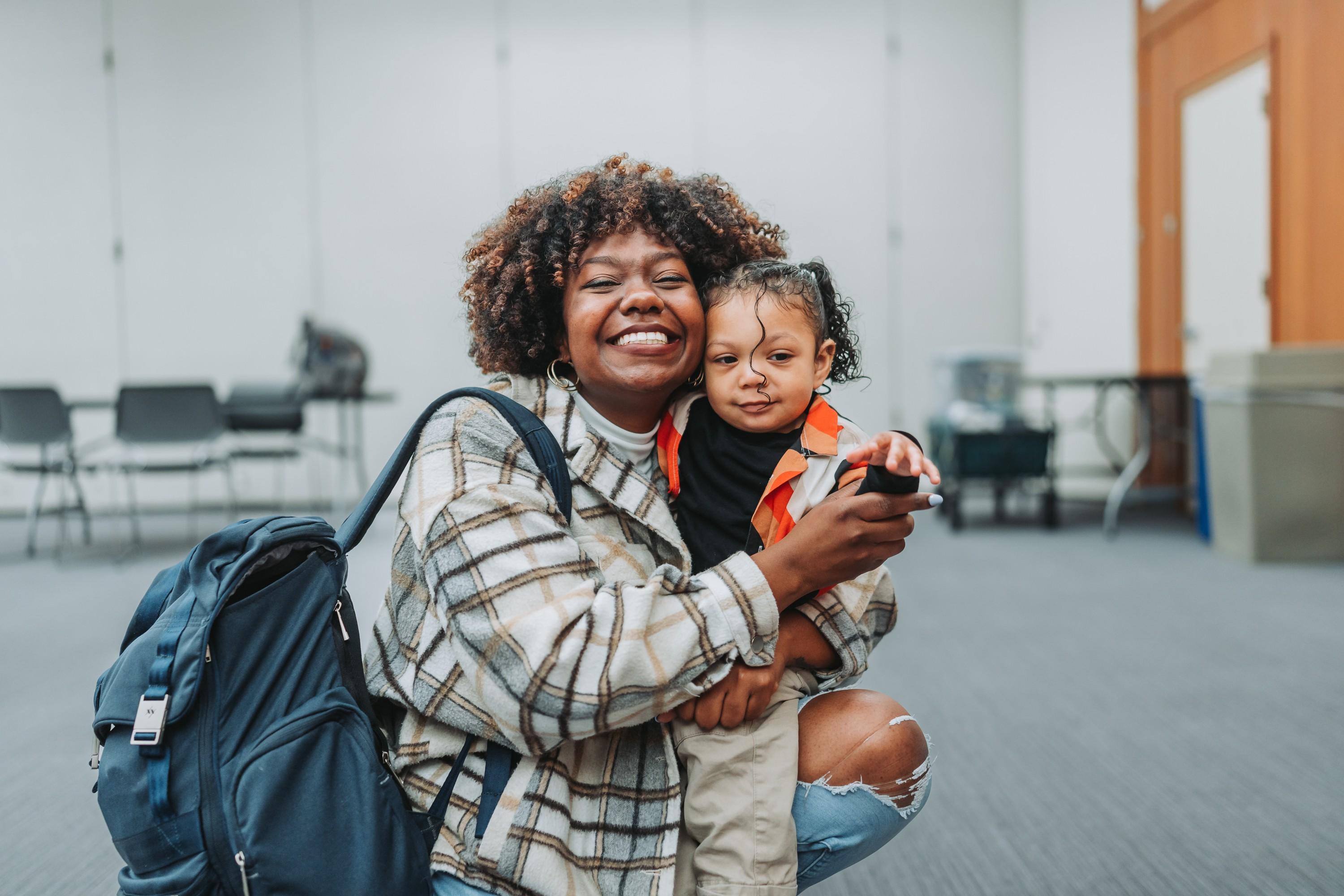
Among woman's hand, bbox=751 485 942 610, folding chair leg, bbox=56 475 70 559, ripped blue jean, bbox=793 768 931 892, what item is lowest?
folding chair leg, bbox=56 475 70 559

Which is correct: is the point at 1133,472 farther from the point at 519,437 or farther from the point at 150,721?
the point at 150,721

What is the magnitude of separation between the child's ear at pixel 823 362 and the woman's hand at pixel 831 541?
0.27 m

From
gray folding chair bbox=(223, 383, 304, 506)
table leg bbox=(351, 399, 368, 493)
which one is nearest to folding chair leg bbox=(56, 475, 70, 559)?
gray folding chair bbox=(223, 383, 304, 506)

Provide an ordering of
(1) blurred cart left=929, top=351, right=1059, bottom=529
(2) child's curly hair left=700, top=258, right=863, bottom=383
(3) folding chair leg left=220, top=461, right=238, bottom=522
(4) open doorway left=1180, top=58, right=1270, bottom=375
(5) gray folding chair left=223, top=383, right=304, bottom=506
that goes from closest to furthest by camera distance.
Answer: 1. (2) child's curly hair left=700, top=258, right=863, bottom=383
2. (4) open doorway left=1180, top=58, right=1270, bottom=375
3. (1) blurred cart left=929, top=351, right=1059, bottom=529
4. (5) gray folding chair left=223, top=383, right=304, bottom=506
5. (3) folding chair leg left=220, top=461, right=238, bottom=522

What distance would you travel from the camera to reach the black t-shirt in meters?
1.11

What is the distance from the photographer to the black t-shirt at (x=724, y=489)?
3.65 ft

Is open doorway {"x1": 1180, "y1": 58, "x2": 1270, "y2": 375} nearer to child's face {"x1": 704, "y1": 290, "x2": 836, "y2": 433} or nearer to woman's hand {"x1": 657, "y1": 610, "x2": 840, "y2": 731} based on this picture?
child's face {"x1": 704, "y1": 290, "x2": 836, "y2": 433}

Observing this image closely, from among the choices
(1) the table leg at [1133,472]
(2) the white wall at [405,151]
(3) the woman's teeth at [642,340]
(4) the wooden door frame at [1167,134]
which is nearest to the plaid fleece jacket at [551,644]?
(3) the woman's teeth at [642,340]

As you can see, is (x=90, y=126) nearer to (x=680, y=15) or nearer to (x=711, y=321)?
(x=680, y=15)

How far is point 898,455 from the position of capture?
912 millimetres

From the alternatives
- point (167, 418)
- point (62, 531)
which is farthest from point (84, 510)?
point (167, 418)

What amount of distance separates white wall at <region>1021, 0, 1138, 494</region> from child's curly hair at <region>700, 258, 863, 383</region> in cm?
546

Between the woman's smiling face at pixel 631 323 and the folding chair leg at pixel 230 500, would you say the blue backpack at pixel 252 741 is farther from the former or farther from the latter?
the folding chair leg at pixel 230 500

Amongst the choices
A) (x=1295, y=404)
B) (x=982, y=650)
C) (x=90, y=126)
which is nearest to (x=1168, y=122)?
(x=1295, y=404)
